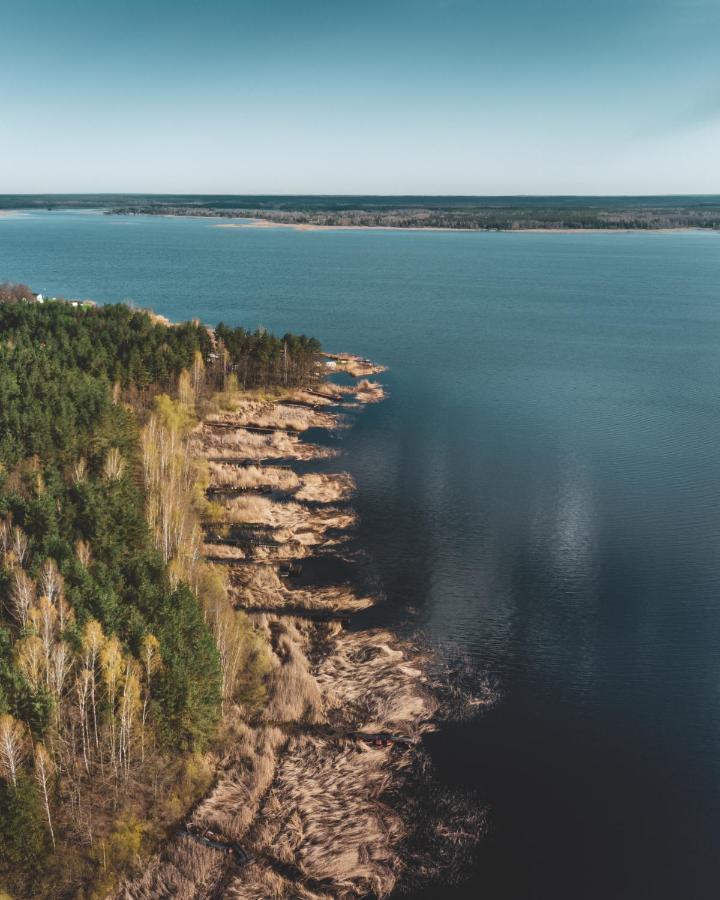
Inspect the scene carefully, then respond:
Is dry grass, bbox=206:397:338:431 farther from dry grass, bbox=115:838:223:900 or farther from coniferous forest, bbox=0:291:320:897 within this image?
dry grass, bbox=115:838:223:900

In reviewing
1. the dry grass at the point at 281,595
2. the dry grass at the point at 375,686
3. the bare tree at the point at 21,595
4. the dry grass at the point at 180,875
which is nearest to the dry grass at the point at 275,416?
the dry grass at the point at 281,595

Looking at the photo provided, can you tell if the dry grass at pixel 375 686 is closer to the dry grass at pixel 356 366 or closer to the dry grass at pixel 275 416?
the dry grass at pixel 275 416

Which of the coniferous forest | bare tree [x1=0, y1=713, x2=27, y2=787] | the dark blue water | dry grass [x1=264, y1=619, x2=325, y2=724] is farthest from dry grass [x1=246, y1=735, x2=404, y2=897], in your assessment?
bare tree [x1=0, y1=713, x2=27, y2=787]

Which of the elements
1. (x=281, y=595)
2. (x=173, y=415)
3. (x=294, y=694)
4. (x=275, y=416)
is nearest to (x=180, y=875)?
(x=294, y=694)

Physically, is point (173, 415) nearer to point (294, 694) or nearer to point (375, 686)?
point (294, 694)

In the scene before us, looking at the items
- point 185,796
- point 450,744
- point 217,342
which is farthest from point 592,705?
point 217,342

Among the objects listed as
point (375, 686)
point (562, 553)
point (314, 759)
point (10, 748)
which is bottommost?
point (314, 759)
